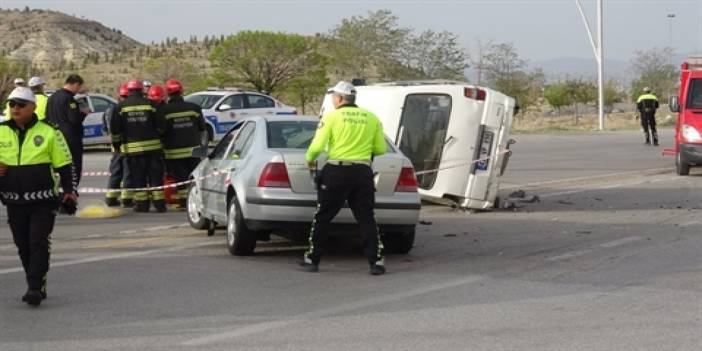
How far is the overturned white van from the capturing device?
13883 mm

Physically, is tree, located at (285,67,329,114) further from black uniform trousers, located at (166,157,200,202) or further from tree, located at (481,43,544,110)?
black uniform trousers, located at (166,157,200,202)

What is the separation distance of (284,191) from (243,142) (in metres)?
1.48

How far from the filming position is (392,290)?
873cm

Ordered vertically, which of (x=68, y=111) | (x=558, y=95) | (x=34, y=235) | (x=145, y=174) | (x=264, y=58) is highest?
(x=264, y=58)

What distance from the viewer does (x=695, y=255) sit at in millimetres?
10570

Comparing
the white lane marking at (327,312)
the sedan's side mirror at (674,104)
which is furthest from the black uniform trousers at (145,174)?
the sedan's side mirror at (674,104)

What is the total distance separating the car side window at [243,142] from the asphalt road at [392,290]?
0.99 m

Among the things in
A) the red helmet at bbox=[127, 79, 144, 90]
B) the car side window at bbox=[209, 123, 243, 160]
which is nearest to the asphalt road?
the car side window at bbox=[209, 123, 243, 160]

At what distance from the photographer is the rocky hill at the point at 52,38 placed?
76312 millimetres

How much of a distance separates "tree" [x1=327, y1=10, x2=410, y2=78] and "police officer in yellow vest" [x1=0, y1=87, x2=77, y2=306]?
156 ft

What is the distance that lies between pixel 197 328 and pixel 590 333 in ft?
8.64

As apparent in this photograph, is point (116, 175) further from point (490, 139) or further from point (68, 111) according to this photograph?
point (490, 139)

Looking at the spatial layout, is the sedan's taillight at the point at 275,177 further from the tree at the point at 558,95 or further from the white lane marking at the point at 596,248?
the tree at the point at 558,95

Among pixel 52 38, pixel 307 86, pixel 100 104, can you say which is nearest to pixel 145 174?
pixel 100 104
